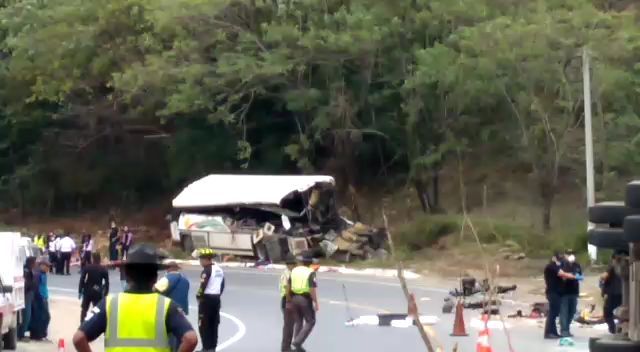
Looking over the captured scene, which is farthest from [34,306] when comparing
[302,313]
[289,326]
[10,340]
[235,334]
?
[302,313]

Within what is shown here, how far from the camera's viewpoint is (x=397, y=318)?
2566cm

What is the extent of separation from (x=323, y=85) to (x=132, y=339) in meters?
44.3

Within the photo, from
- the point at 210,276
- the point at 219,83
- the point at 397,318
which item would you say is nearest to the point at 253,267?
the point at 219,83

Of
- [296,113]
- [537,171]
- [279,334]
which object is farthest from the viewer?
[296,113]

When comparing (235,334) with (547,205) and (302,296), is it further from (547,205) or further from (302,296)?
(547,205)

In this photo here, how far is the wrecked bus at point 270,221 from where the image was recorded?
4691 centimetres

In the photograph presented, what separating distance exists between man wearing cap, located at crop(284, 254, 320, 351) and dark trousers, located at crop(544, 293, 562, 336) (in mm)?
4894

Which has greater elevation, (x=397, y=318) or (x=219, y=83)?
(x=219, y=83)

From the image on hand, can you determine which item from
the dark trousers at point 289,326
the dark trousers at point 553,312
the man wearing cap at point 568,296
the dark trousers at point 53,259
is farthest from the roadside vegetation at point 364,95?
the dark trousers at point 289,326

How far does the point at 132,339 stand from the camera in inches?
291

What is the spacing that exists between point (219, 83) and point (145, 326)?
142 ft

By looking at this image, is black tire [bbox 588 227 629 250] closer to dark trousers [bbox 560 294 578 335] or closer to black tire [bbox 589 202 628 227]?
black tire [bbox 589 202 628 227]

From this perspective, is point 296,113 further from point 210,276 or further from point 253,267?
point 210,276

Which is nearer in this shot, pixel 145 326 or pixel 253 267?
pixel 145 326
